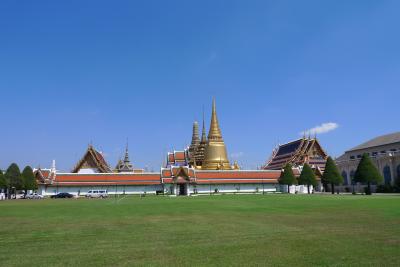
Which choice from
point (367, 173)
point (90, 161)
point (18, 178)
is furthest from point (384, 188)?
point (18, 178)

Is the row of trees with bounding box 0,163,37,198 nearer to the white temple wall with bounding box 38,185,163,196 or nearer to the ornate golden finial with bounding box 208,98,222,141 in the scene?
the white temple wall with bounding box 38,185,163,196

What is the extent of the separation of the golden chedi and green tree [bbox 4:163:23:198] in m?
42.0

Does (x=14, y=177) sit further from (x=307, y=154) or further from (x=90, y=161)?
(x=307, y=154)

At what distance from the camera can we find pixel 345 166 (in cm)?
8631

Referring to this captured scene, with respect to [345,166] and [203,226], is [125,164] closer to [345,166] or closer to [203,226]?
[345,166]

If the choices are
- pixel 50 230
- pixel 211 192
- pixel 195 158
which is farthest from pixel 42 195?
pixel 50 230

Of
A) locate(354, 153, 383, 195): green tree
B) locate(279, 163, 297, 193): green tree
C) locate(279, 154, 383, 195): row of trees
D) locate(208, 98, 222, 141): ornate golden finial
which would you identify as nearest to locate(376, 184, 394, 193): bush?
locate(279, 154, 383, 195): row of trees

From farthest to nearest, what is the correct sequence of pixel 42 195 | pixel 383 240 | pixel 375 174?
1. pixel 42 195
2. pixel 375 174
3. pixel 383 240

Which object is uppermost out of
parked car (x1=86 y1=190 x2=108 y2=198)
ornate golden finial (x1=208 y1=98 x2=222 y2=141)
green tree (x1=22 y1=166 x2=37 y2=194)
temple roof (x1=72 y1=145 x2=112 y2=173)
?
ornate golden finial (x1=208 y1=98 x2=222 y2=141)

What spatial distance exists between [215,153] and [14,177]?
45220 mm

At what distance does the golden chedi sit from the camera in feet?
307

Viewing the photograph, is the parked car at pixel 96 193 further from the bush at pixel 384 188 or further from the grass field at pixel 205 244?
the grass field at pixel 205 244

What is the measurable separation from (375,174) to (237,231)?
5233 cm

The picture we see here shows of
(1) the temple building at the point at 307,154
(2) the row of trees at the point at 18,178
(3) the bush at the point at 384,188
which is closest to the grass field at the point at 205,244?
(2) the row of trees at the point at 18,178
